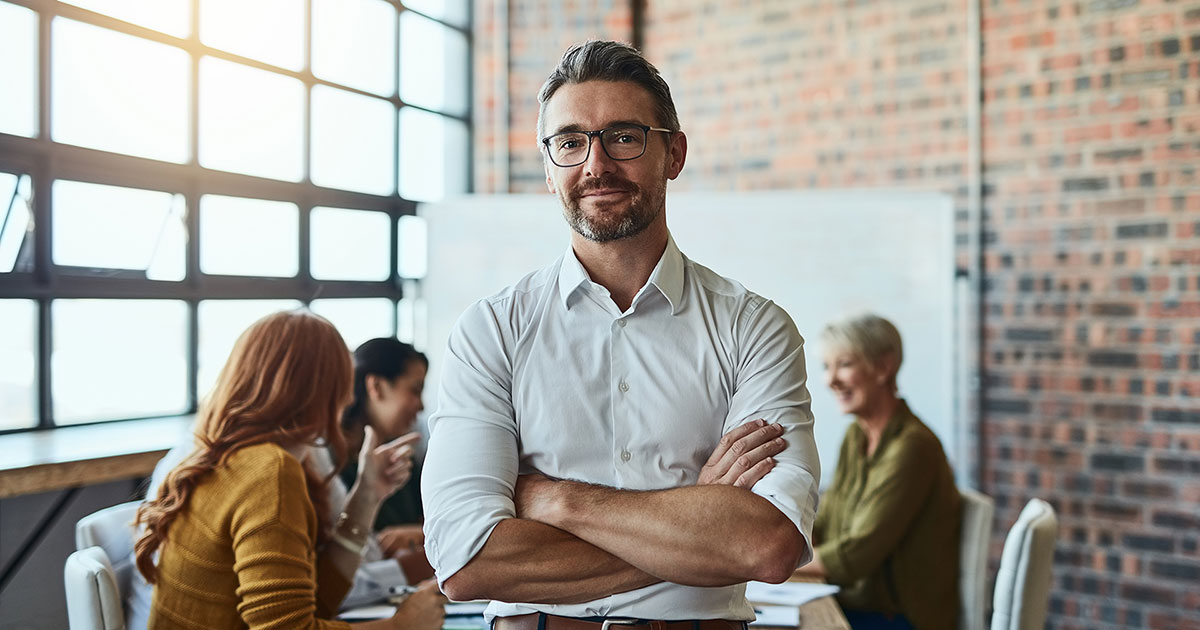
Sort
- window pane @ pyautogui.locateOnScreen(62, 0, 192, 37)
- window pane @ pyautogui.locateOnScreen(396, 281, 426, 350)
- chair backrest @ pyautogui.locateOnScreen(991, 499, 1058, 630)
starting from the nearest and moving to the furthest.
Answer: chair backrest @ pyautogui.locateOnScreen(991, 499, 1058, 630), window pane @ pyautogui.locateOnScreen(62, 0, 192, 37), window pane @ pyautogui.locateOnScreen(396, 281, 426, 350)

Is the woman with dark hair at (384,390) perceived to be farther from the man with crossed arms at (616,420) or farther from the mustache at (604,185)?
the mustache at (604,185)

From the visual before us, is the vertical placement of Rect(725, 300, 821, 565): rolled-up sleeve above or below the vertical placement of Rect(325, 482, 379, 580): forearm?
above

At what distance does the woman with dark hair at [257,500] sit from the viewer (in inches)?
71.6

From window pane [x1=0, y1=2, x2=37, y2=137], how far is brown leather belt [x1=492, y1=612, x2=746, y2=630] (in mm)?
2606

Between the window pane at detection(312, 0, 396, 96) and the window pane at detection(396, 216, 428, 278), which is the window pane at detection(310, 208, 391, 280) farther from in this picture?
the window pane at detection(312, 0, 396, 96)

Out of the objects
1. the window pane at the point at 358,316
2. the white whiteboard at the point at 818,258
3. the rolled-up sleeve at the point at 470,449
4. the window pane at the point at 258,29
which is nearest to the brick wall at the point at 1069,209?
the white whiteboard at the point at 818,258

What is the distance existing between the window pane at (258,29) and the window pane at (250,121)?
74mm

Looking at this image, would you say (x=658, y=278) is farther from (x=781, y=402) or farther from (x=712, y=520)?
(x=712, y=520)

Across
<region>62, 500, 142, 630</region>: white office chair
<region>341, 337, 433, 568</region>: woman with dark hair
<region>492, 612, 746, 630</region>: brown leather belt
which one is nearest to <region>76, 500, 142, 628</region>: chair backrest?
<region>62, 500, 142, 630</region>: white office chair

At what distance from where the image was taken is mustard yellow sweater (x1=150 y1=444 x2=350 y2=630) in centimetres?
180

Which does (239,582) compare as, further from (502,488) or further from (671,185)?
(671,185)

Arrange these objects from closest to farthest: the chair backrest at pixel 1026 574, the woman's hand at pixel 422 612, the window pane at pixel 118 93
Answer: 1. the woman's hand at pixel 422 612
2. the chair backrest at pixel 1026 574
3. the window pane at pixel 118 93

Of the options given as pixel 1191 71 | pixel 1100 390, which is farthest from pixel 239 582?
pixel 1191 71

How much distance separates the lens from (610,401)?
5.19 ft
